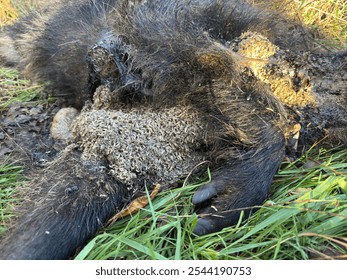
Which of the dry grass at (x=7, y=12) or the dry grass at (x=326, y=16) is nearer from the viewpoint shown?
the dry grass at (x=326, y=16)

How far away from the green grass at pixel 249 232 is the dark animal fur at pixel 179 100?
7 centimetres

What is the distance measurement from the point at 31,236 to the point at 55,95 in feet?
4.95

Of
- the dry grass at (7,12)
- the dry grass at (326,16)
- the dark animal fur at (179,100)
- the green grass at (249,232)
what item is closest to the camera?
the green grass at (249,232)

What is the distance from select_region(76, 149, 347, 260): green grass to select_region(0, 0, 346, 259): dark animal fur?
0.24 ft

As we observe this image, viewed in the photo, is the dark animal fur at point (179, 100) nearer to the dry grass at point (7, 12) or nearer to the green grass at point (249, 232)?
the green grass at point (249, 232)

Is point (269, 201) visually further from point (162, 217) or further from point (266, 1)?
point (266, 1)

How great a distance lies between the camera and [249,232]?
179 cm

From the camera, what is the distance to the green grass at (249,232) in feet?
5.70

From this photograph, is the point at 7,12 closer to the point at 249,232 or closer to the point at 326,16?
the point at 326,16

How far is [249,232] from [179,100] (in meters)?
0.74

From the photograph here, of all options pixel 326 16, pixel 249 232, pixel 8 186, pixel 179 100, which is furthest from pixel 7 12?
pixel 249 232

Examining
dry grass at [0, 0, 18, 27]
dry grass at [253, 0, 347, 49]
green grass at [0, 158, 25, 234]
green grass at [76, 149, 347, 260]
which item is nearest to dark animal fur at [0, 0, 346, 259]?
green grass at [76, 149, 347, 260]

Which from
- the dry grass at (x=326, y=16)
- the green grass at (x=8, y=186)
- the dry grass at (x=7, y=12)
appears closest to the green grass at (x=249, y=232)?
the green grass at (x=8, y=186)

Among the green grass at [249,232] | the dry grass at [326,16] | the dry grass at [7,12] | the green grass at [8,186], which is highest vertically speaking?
the dry grass at [326,16]
